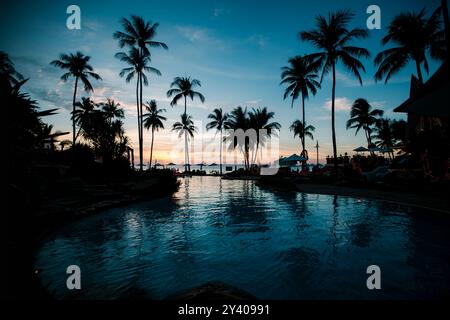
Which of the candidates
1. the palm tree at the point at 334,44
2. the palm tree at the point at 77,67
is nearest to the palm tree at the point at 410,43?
the palm tree at the point at 334,44

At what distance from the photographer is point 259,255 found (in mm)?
4172

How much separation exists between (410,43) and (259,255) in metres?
23.8

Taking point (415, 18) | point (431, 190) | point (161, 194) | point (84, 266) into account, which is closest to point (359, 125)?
point (415, 18)

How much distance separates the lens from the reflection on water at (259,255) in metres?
2.99

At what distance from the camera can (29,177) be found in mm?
3869

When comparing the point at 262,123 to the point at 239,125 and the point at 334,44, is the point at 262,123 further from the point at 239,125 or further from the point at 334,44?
the point at 334,44

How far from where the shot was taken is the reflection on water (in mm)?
2992

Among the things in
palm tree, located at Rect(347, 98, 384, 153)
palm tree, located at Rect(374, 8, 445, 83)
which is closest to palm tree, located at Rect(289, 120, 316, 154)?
palm tree, located at Rect(347, 98, 384, 153)

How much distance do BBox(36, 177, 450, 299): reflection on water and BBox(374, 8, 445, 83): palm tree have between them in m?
17.9

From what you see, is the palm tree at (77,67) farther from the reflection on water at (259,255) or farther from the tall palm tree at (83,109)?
the reflection on water at (259,255)

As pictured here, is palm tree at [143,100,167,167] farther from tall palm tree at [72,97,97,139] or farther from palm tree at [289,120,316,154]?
palm tree at [289,120,316,154]

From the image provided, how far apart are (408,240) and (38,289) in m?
6.97
